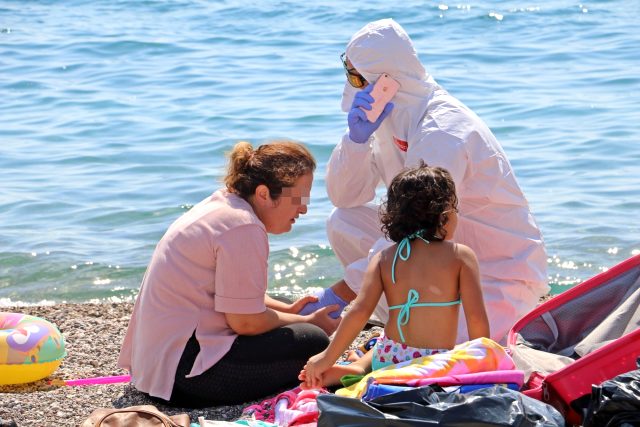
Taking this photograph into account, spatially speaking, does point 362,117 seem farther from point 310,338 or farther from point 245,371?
point 245,371

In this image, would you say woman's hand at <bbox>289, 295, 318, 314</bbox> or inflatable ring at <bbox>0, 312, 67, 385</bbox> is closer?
inflatable ring at <bbox>0, 312, 67, 385</bbox>

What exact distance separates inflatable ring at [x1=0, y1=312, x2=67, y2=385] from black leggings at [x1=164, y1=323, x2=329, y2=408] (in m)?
0.73

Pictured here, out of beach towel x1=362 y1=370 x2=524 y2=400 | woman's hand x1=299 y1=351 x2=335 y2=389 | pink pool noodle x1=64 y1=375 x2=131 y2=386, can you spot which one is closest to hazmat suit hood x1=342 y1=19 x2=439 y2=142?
woman's hand x1=299 y1=351 x2=335 y2=389

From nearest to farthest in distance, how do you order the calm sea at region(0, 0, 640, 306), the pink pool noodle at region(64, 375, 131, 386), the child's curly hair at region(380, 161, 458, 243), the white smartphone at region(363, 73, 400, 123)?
the child's curly hair at region(380, 161, 458, 243), the pink pool noodle at region(64, 375, 131, 386), the white smartphone at region(363, 73, 400, 123), the calm sea at region(0, 0, 640, 306)

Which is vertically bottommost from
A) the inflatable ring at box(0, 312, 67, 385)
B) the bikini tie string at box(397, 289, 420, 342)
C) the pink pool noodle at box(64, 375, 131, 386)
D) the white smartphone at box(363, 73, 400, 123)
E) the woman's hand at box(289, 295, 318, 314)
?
the pink pool noodle at box(64, 375, 131, 386)

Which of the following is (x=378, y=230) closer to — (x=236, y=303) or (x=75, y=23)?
(x=236, y=303)

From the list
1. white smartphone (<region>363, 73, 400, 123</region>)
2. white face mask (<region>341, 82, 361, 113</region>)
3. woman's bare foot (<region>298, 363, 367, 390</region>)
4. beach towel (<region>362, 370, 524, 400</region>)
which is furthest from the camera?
white face mask (<region>341, 82, 361, 113</region>)

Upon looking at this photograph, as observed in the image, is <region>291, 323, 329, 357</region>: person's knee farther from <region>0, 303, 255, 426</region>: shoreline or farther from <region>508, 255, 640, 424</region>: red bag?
<region>508, 255, 640, 424</region>: red bag

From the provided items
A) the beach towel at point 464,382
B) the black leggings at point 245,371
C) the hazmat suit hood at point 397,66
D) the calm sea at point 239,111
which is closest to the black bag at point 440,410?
the beach towel at point 464,382

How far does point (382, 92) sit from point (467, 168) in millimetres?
583

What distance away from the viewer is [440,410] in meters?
3.52

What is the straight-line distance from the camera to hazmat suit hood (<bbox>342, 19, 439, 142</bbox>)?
204 inches

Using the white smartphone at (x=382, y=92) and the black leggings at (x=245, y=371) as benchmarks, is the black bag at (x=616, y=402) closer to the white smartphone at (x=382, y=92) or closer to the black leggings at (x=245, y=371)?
the black leggings at (x=245, y=371)

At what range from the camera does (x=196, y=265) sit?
183 inches
